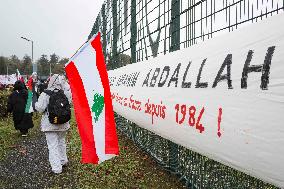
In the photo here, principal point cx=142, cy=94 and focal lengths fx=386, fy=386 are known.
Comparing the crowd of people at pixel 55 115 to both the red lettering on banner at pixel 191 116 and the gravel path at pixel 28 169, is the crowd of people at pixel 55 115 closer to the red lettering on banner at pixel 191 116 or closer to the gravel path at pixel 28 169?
the gravel path at pixel 28 169

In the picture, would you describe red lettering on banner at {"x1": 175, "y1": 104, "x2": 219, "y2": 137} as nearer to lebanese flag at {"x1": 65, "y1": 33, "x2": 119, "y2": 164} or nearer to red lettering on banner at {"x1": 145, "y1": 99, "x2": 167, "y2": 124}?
red lettering on banner at {"x1": 145, "y1": 99, "x2": 167, "y2": 124}

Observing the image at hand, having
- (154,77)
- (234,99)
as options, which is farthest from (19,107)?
(234,99)

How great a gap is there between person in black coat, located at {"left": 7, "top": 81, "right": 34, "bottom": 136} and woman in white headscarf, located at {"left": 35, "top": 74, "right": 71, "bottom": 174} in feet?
15.6

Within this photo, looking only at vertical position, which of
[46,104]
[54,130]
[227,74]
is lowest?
[54,130]

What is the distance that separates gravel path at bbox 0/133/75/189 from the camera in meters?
5.82

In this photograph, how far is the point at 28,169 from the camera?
668 cm

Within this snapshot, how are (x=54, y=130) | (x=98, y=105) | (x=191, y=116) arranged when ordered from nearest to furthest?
1. (x=191, y=116)
2. (x=98, y=105)
3. (x=54, y=130)

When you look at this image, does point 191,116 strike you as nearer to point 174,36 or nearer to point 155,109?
point 155,109

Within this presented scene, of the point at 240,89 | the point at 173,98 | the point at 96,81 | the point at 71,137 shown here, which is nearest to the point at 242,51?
the point at 240,89

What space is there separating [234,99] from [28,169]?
5010mm

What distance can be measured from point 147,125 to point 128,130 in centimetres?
462

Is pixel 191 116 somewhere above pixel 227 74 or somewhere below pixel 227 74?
below

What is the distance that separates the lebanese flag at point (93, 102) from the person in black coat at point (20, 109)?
768 centimetres

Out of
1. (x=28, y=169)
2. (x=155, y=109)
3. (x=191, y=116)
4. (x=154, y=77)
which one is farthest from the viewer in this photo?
(x=28, y=169)
